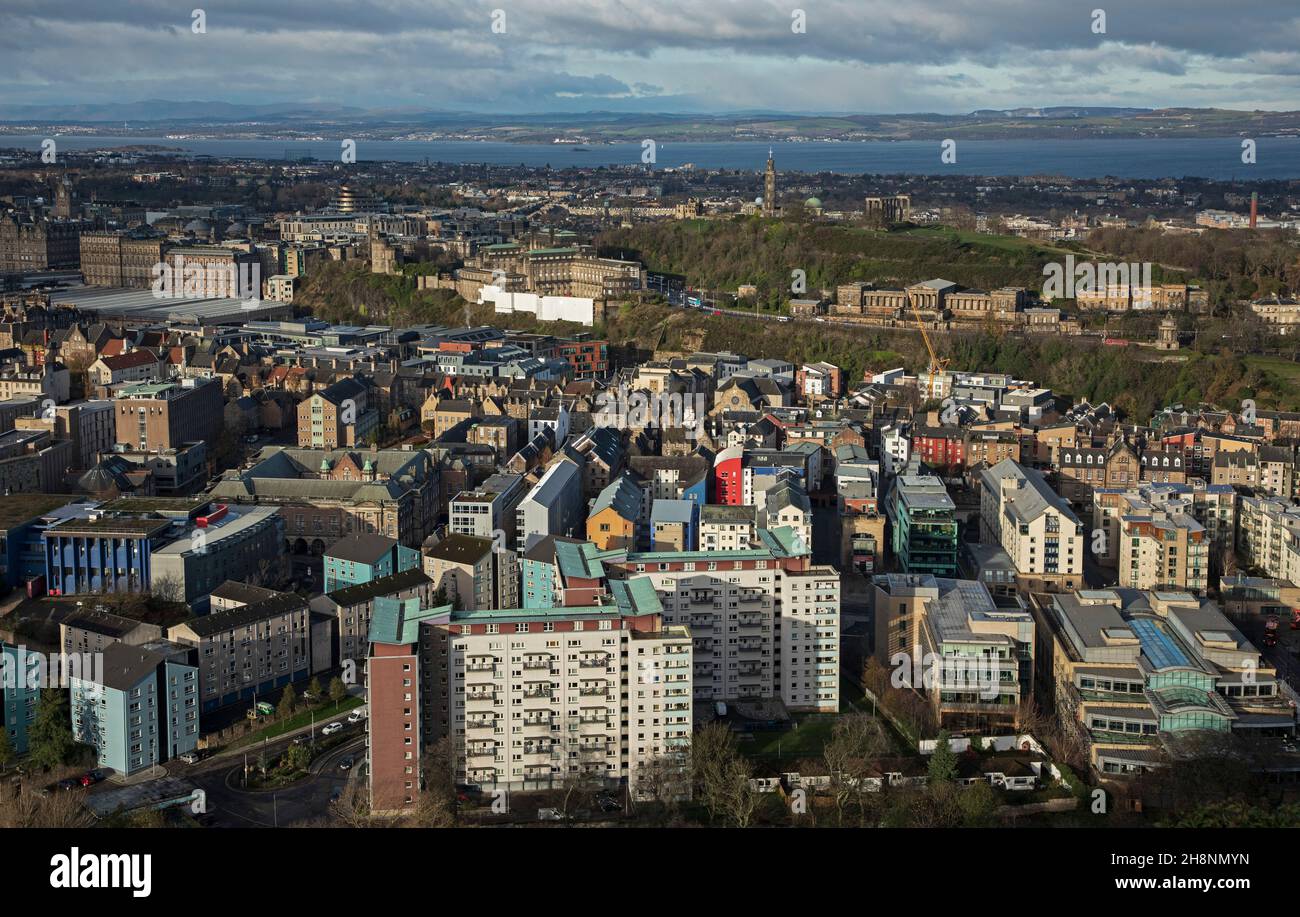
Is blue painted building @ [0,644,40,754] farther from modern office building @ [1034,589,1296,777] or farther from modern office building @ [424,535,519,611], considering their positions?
modern office building @ [1034,589,1296,777]

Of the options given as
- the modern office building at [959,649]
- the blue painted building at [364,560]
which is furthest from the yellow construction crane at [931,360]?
the blue painted building at [364,560]

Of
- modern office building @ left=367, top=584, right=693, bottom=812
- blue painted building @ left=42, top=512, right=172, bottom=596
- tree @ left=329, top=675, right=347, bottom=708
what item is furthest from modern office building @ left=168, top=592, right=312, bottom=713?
modern office building @ left=367, top=584, right=693, bottom=812

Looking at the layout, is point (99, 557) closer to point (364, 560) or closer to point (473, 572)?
point (364, 560)

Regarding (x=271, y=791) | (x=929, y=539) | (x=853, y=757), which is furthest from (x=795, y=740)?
(x=929, y=539)

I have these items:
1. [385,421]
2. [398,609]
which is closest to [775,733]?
[398,609]

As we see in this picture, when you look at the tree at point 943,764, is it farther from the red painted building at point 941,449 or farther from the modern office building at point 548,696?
the red painted building at point 941,449
